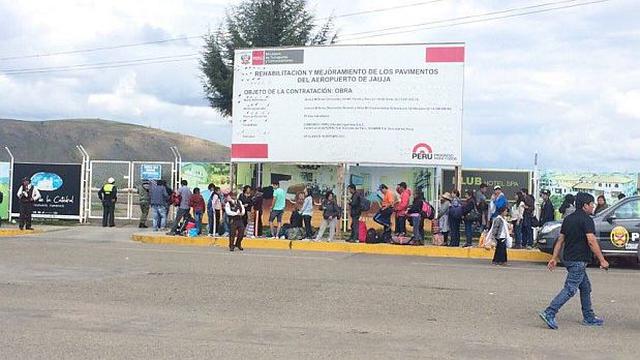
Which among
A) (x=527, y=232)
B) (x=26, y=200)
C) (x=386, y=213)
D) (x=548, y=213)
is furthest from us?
(x=26, y=200)

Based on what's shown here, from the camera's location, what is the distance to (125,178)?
91.1ft

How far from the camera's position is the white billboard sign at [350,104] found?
915 inches

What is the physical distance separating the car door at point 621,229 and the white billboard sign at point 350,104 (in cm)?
606

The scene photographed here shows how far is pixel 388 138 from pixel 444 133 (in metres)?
1.64

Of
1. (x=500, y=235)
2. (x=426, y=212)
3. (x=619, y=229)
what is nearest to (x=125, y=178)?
(x=426, y=212)

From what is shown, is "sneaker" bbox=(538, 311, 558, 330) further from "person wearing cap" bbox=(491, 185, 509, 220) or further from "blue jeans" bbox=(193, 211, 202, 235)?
"blue jeans" bbox=(193, 211, 202, 235)

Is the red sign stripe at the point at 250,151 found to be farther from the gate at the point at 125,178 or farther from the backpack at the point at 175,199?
the gate at the point at 125,178

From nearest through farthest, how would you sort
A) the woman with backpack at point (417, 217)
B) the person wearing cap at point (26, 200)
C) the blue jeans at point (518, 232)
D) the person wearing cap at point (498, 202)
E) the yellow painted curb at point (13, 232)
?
the person wearing cap at point (498, 202)
the blue jeans at point (518, 232)
the woman with backpack at point (417, 217)
the person wearing cap at point (26, 200)
the yellow painted curb at point (13, 232)

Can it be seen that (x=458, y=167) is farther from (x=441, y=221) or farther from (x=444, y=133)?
(x=441, y=221)

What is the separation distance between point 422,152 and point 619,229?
23.0 feet

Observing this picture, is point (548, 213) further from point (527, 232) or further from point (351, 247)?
point (351, 247)

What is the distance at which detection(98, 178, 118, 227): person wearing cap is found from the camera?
2594 cm

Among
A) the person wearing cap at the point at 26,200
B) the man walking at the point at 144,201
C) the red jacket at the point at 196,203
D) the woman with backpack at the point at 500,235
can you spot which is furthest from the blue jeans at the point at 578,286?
the person wearing cap at the point at 26,200

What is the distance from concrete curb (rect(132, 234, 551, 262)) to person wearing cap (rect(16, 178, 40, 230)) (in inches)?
151
